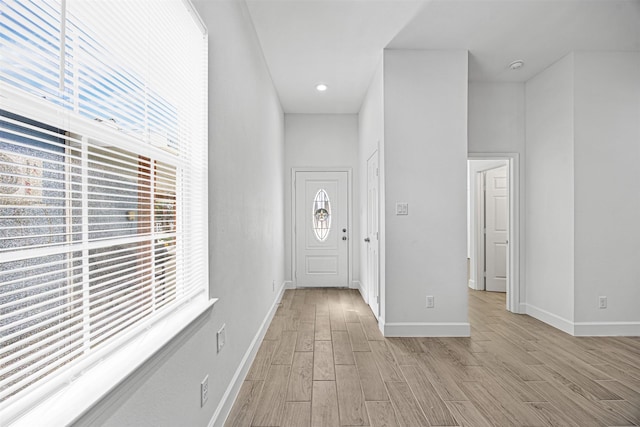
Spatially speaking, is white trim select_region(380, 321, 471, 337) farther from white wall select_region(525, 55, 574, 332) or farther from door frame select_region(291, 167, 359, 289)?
door frame select_region(291, 167, 359, 289)

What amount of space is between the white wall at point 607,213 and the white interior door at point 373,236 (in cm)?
197

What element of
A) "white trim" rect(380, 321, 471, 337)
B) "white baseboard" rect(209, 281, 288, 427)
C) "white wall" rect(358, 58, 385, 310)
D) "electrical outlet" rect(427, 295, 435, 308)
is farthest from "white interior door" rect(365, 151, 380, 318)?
"white baseboard" rect(209, 281, 288, 427)

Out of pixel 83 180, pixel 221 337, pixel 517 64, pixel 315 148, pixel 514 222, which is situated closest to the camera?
pixel 83 180

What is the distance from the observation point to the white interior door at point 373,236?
384 cm

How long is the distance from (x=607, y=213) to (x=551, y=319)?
4.07 feet

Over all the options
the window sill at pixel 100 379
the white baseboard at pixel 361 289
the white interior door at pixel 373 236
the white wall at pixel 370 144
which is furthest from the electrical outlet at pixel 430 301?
the window sill at pixel 100 379

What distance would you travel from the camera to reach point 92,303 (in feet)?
2.92

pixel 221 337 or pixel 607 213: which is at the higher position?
pixel 607 213

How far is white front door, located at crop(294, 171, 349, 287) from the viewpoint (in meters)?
5.55

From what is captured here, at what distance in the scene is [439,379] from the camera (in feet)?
8.02

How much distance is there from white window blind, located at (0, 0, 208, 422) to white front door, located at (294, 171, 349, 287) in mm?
4100

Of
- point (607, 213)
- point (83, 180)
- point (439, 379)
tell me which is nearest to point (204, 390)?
point (83, 180)

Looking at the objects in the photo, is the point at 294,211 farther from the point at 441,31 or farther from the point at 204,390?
the point at 204,390

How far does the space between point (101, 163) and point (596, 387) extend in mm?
3171
